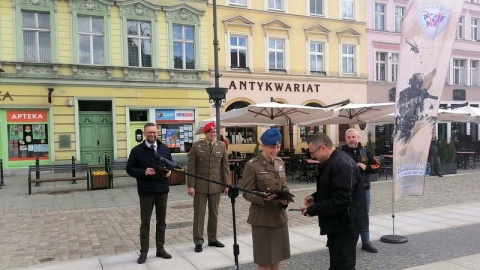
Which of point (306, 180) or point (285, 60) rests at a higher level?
point (285, 60)

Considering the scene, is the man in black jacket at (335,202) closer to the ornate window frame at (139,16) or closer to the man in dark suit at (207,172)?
the man in dark suit at (207,172)

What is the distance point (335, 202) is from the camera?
11.7 ft

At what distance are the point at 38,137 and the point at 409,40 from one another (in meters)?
16.7

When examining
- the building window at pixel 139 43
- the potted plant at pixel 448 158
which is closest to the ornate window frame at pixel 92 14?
the building window at pixel 139 43

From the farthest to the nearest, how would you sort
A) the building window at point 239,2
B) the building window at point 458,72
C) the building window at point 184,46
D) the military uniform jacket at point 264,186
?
1. the building window at point 458,72
2. the building window at point 239,2
3. the building window at point 184,46
4. the military uniform jacket at point 264,186

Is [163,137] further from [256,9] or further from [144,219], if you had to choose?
[144,219]

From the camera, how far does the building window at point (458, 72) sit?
29.6 meters

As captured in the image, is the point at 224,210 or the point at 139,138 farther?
the point at 139,138

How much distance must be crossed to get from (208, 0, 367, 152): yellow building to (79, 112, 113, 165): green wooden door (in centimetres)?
638

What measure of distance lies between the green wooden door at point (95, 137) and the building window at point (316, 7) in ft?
44.9

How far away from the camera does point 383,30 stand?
2666cm

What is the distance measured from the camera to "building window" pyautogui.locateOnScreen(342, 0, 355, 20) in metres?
25.6

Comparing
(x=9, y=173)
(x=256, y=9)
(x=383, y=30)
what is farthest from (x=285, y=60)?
(x=9, y=173)

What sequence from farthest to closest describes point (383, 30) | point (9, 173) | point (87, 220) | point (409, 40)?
1. point (383, 30)
2. point (9, 173)
3. point (87, 220)
4. point (409, 40)
